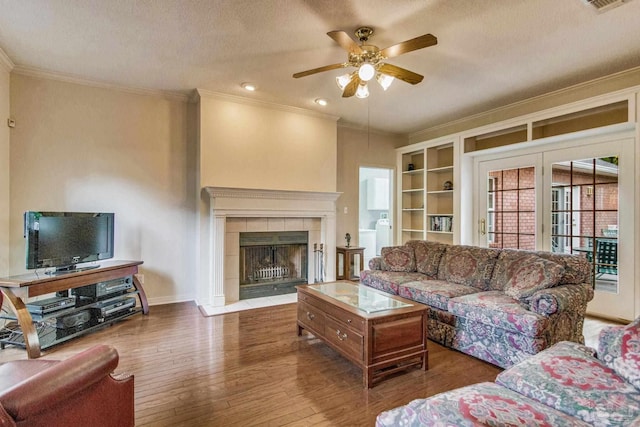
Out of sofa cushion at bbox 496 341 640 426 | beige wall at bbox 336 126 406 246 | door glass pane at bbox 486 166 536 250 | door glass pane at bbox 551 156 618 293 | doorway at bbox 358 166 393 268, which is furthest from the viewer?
doorway at bbox 358 166 393 268

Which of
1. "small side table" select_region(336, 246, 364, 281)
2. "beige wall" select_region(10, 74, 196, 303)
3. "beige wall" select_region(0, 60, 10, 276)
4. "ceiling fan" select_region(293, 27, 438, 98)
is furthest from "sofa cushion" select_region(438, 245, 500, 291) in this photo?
"beige wall" select_region(0, 60, 10, 276)

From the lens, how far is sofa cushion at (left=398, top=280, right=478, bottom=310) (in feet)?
9.86

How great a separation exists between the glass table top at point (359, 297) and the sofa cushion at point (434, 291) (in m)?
0.50

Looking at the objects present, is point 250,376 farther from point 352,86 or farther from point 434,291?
point 352,86

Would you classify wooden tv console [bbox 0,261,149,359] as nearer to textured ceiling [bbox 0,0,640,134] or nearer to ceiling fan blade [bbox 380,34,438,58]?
textured ceiling [bbox 0,0,640,134]

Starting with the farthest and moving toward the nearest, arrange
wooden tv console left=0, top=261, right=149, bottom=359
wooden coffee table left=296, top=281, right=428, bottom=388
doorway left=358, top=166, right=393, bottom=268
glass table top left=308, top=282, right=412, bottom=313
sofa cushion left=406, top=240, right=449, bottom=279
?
1. doorway left=358, top=166, right=393, bottom=268
2. sofa cushion left=406, top=240, right=449, bottom=279
3. wooden tv console left=0, top=261, right=149, bottom=359
4. glass table top left=308, top=282, right=412, bottom=313
5. wooden coffee table left=296, top=281, right=428, bottom=388

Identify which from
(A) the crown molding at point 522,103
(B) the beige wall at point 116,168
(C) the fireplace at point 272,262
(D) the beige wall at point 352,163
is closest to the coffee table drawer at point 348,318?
(C) the fireplace at point 272,262

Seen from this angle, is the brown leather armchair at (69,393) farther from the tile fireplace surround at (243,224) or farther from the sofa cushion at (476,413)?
the tile fireplace surround at (243,224)

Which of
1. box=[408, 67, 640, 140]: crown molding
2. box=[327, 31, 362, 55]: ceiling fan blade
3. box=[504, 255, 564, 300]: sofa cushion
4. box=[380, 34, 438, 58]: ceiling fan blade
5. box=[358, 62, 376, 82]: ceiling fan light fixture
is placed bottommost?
box=[504, 255, 564, 300]: sofa cushion

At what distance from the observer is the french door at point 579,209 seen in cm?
357

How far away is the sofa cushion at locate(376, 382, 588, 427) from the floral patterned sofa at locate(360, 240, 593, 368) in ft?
4.27

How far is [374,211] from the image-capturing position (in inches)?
300

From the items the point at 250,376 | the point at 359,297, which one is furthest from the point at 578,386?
the point at 250,376

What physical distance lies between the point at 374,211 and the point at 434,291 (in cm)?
458
